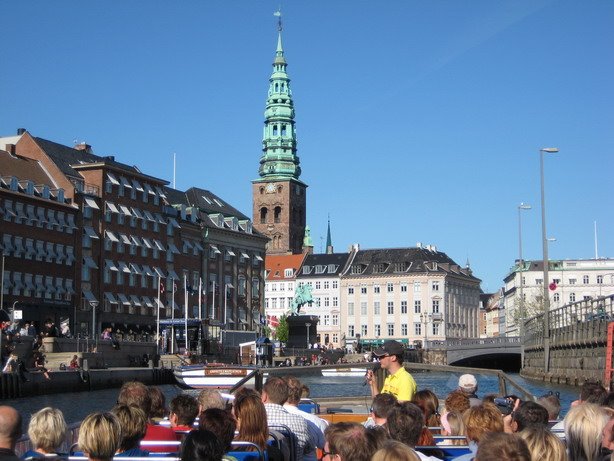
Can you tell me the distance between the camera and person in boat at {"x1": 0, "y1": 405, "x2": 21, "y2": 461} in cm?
718

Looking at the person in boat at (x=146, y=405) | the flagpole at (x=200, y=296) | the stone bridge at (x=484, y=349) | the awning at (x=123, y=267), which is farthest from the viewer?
the flagpole at (x=200, y=296)

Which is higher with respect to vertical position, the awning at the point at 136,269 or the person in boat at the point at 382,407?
the awning at the point at 136,269

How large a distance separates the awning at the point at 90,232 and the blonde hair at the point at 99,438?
88.2 metres

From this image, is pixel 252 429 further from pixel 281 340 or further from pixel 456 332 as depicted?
pixel 456 332

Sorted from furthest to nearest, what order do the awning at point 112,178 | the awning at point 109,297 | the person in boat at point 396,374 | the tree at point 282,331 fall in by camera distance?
1. the tree at point 282,331
2. the awning at point 112,178
3. the awning at point 109,297
4. the person in boat at point 396,374

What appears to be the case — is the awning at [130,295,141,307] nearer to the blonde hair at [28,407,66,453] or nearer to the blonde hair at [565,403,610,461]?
the blonde hair at [28,407,66,453]

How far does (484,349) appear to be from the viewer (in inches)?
3915

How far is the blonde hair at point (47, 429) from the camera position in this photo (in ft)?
27.1

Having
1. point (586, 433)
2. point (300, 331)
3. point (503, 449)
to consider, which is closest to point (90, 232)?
point (300, 331)

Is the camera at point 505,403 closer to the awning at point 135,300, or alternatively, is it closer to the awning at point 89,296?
the awning at point 89,296

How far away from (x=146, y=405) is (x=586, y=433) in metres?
5.47

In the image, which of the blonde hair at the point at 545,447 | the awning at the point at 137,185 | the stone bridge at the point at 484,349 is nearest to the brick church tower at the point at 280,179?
the awning at the point at 137,185

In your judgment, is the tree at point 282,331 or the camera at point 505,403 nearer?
the camera at point 505,403

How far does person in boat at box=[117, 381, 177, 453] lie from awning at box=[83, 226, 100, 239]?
3312 inches
